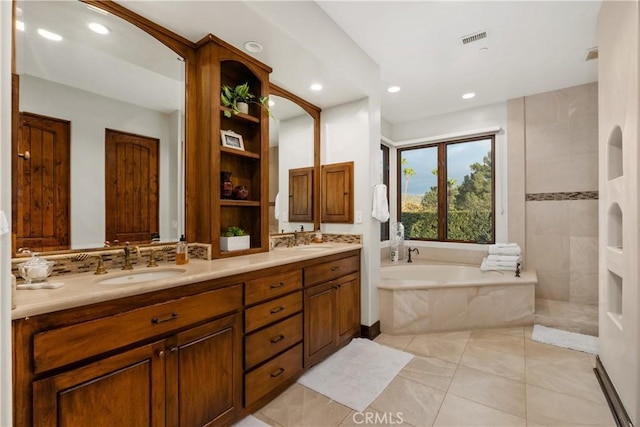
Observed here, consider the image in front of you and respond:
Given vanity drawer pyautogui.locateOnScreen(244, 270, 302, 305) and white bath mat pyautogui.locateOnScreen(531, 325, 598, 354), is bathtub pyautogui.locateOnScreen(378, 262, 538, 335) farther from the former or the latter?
vanity drawer pyautogui.locateOnScreen(244, 270, 302, 305)

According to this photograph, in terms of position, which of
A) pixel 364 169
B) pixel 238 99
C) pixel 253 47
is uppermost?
pixel 253 47

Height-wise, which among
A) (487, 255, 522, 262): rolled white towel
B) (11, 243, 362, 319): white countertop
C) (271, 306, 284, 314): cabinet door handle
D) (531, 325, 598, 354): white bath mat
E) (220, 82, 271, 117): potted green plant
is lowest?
(531, 325, 598, 354): white bath mat

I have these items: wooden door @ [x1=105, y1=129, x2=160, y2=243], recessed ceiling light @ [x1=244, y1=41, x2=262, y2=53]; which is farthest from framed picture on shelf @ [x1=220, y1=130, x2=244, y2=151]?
recessed ceiling light @ [x1=244, y1=41, x2=262, y2=53]

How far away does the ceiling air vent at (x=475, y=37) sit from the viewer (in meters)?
2.43

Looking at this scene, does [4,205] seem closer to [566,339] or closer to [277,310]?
[277,310]

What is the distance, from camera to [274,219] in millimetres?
2758

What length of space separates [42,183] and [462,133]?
437 cm

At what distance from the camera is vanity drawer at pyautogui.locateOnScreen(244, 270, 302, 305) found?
5.65 feet

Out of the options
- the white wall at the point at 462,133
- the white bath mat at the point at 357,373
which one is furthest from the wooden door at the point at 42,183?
the white wall at the point at 462,133

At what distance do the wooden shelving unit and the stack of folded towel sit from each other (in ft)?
9.03

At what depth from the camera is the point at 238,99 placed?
222 centimetres

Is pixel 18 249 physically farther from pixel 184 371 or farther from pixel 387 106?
pixel 387 106

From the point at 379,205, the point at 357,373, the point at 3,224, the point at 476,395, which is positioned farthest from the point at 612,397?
the point at 3,224

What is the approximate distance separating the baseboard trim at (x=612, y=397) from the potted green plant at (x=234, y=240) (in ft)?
8.02
